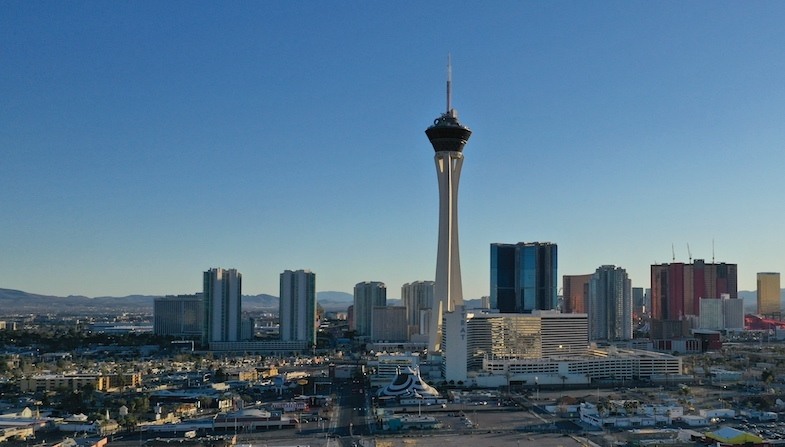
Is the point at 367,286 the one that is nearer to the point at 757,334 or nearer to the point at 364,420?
the point at 757,334

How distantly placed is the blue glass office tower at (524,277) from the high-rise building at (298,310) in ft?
44.1

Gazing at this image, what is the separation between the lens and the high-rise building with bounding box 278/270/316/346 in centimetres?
5947

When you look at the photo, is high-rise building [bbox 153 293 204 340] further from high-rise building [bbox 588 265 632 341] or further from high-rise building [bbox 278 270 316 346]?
high-rise building [bbox 588 265 632 341]

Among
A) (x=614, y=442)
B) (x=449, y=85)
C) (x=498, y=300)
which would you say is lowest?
(x=614, y=442)

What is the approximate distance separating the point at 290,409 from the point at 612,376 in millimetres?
18133

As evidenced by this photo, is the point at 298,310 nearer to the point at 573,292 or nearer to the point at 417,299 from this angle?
the point at 417,299

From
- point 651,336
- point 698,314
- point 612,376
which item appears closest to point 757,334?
point 698,314

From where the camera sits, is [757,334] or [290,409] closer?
[290,409]

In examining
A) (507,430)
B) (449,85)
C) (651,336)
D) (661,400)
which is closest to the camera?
(507,430)

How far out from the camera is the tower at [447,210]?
4338 cm

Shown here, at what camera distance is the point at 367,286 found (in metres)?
72.5

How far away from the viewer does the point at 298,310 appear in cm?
6022

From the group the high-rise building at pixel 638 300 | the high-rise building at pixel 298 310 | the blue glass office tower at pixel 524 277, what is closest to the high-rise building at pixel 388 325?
the high-rise building at pixel 298 310

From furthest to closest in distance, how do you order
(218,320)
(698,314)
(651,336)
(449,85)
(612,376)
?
(698,314) → (651,336) → (218,320) → (449,85) → (612,376)
